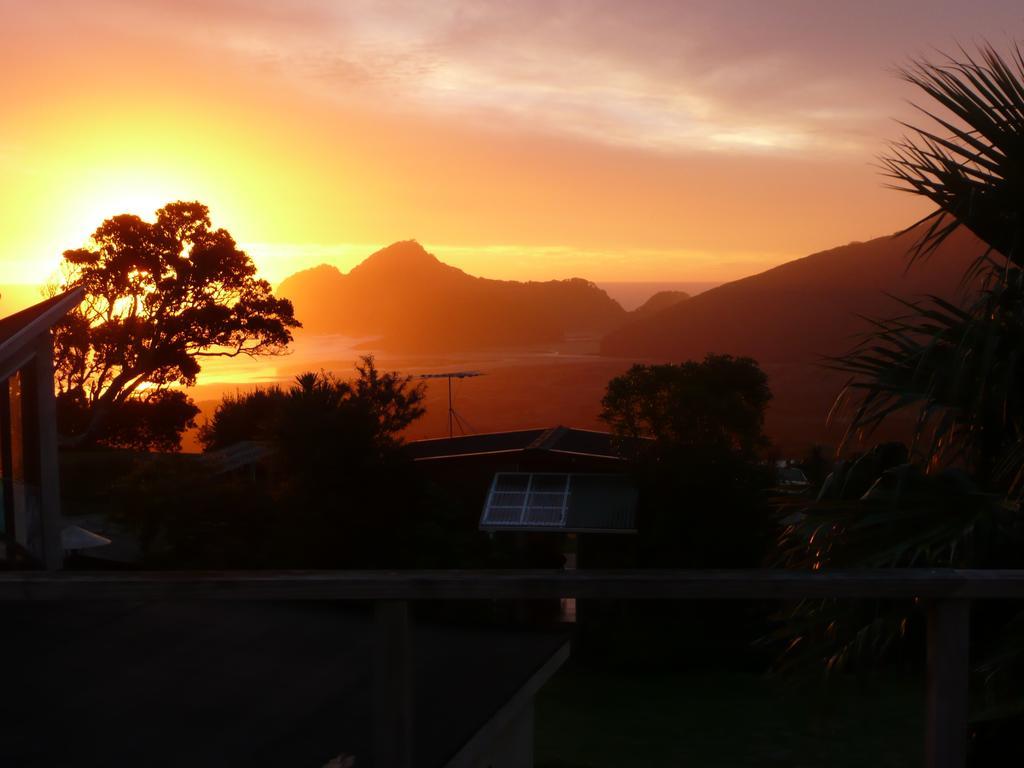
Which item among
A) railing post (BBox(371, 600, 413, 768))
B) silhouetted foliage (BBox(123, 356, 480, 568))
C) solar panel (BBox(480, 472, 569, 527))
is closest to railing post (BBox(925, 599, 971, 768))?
railing post (BBox(371, 600, 413, 768))

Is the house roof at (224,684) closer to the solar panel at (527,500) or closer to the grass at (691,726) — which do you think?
the grass at (691,726)

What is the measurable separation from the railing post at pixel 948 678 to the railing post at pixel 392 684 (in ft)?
3.66

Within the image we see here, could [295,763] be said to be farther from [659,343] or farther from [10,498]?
[659,343]

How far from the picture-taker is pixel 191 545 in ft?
72.6

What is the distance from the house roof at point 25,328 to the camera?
29.5 feet

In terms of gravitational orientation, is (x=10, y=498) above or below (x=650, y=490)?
above

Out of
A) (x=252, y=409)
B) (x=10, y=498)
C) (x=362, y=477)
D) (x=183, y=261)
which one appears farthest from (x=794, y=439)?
(x=10, y=498)

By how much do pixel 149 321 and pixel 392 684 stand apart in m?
38.8

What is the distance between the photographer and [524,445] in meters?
29.8

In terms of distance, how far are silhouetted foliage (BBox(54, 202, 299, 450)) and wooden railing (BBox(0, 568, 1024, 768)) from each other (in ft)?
123

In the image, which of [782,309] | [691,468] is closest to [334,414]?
[691,468]

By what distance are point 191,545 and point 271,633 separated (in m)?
17.7

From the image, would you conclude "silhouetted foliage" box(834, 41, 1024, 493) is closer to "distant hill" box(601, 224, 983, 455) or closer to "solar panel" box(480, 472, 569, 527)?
"solar panel" box(480, 472, 569, 527)

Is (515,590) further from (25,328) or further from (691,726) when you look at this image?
(691,726)
